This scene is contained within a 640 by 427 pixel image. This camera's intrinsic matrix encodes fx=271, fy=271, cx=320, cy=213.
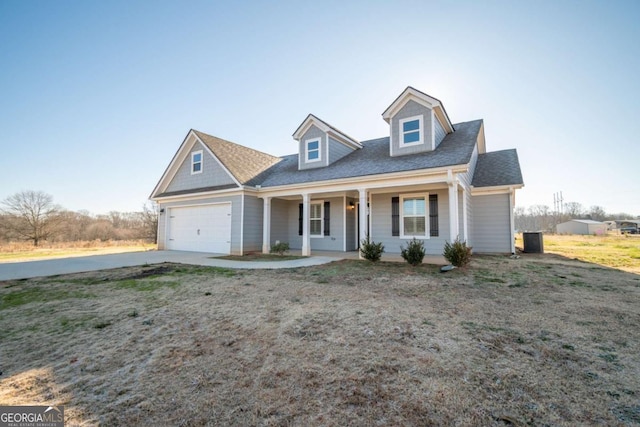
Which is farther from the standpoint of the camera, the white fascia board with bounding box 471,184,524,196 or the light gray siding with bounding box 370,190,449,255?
Answer: the white fascia board with bounding box 471,184,524,196

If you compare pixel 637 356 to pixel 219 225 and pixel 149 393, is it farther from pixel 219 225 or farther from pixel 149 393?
pixel 219 225

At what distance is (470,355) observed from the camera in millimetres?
Result: 2805

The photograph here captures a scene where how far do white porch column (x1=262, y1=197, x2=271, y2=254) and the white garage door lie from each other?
1623 mm

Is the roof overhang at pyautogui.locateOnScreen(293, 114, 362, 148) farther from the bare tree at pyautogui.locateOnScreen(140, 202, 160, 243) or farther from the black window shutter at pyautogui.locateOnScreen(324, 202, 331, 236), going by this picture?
the bare tree at pyautogui.locateOnScreen(140, 202, 160, 243)

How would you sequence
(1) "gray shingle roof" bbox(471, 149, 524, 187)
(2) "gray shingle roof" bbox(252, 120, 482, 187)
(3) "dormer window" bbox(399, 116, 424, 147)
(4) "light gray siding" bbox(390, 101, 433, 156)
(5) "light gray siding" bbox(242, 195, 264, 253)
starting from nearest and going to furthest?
(2) "gray shingle roof" bbox(252, 120, 482, 187)
(4) "light gray siding" bbox(390, 101, 433, 156)
(3) "dormer window" bbox(399, 116, 424, 147)
(1) "gray shingle roof" bbox(471, 149, 524, 187)
(5) "light gray siding" bbox(242, 195, 264, 253)

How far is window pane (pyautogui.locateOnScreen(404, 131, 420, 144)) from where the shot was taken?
10766mm

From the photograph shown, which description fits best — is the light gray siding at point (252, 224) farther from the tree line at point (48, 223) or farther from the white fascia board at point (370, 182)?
the tree line at point (48, 223)

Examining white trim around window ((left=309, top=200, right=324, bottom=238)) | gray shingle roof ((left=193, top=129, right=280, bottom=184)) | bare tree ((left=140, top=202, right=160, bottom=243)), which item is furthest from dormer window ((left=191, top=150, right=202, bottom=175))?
bare tree ((left=140, top=202, right=160, bottom=243))

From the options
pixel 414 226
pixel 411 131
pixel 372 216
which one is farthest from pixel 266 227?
pixel 411 131

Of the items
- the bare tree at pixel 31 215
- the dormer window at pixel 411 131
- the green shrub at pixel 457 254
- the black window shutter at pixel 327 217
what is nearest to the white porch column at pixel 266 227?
the black window shutter at pixel 327 217

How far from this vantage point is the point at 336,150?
1308 centimetres

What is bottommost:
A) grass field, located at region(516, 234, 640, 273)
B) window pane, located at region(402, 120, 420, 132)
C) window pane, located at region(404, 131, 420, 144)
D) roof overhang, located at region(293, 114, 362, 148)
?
grass field, located at region(516, 234, 640, 273)

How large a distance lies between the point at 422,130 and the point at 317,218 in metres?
6.16

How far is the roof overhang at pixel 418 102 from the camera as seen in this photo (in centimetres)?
1028
